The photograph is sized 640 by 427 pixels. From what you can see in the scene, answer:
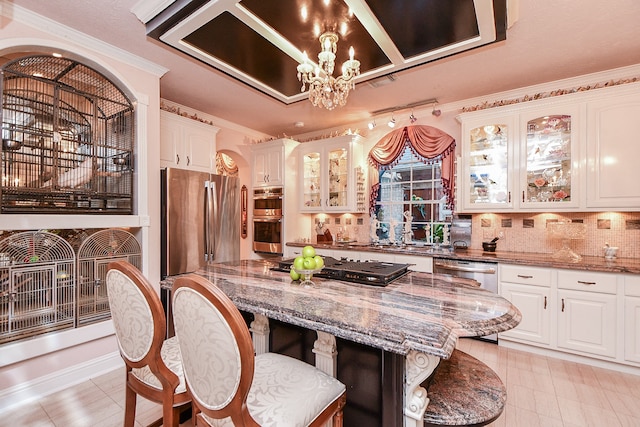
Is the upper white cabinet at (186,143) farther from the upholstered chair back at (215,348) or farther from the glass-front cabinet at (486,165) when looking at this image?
the glass-front cabinet at (486,165)

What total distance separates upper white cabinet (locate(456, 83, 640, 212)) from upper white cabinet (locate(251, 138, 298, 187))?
8.05 feet

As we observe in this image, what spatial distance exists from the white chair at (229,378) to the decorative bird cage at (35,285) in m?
1.94

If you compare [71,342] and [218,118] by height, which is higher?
[218,118]

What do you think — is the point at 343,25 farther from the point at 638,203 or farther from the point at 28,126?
the point at 638,203

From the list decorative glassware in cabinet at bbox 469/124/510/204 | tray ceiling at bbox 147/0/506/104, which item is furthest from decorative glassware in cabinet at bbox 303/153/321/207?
decorative glassware in cabinet at bbox 469/124/510/204

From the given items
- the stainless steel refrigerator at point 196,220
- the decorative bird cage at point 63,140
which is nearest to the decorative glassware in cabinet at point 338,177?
the stainless steel refrigerator at point 196,220

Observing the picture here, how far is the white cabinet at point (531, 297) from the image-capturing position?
2.69 metres

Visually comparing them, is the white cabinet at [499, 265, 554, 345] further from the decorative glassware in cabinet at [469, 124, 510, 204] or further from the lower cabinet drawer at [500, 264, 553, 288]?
the decorative glassware in cabinet at [469, 124, 510, 204]

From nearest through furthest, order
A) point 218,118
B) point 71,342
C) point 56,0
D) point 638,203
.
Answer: point 56,0, point 71,342, point 638,203, point 218,118

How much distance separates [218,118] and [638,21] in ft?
14.5

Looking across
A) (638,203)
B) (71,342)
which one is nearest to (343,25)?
(638,203)

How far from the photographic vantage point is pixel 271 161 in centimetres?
456

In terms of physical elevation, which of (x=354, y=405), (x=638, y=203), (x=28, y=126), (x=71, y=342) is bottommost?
(x=71, y=342)

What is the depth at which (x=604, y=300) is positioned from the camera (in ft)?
8.05
